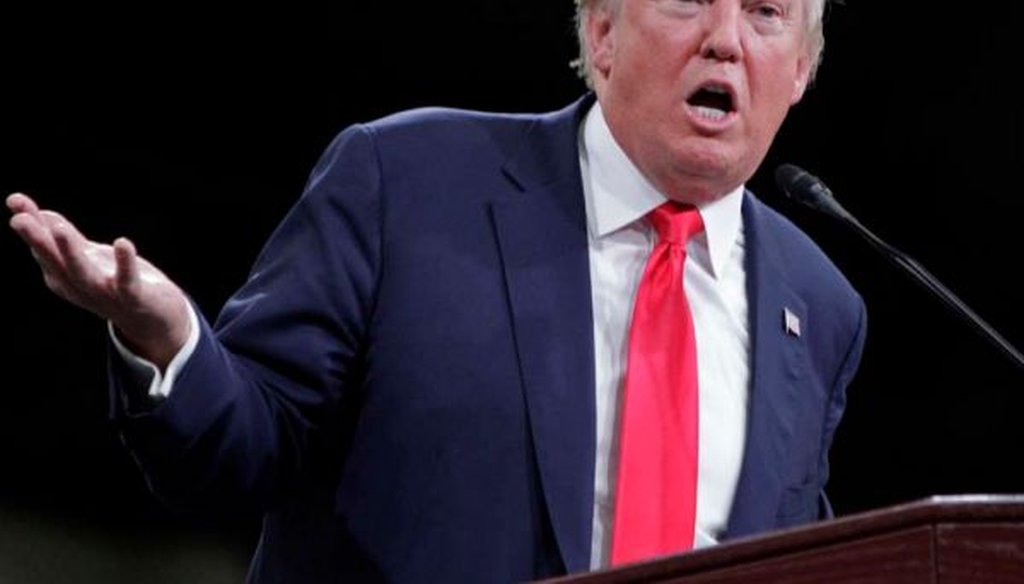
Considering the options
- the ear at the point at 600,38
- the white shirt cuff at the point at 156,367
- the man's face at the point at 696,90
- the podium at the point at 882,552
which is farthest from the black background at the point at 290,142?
the podium at the point at 882,552

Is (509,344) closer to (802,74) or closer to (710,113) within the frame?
(710,113)

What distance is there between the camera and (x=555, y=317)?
2.22 meters

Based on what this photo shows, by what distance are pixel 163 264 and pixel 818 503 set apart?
151 cm

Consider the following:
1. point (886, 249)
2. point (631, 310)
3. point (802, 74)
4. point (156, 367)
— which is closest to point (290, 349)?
point (156, 367)

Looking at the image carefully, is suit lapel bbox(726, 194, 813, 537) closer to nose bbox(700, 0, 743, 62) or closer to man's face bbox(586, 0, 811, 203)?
man's face bbox(586, 0, 811, 203)

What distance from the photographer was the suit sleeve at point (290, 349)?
202cm

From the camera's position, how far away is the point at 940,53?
3781 mm

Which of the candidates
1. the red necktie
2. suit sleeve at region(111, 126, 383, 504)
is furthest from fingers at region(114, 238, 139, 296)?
the red necktie

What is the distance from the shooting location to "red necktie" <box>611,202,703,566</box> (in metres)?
2.18

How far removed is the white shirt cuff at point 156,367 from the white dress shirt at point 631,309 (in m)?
0.46

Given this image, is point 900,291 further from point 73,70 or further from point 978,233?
point 73,70

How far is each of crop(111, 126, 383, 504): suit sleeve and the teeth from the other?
35 cm

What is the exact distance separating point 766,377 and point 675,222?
0.19 metres

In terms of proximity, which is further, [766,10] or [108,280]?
[766,10]
